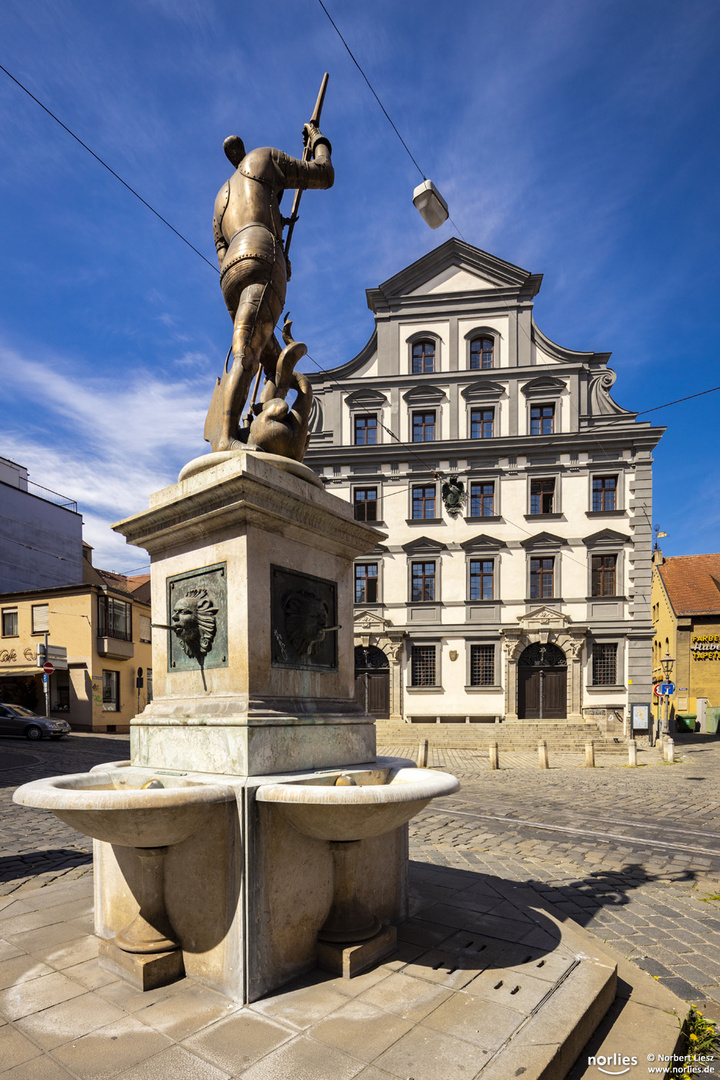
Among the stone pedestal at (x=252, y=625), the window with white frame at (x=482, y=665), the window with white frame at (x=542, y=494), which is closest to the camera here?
the stone pedestal at (x=252, y=625)

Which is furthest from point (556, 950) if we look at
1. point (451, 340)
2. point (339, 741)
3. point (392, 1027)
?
point (451, 340)

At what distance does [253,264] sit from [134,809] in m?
3.51

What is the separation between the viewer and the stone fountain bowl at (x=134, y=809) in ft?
9.43

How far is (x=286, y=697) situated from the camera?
3.84 meters

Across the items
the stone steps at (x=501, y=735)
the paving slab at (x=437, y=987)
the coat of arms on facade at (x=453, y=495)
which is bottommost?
the stone steps at (x=501, y=735)

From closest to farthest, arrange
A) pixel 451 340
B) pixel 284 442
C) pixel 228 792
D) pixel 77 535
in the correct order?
pixel 228 792 → pixel 284 442 → pixel 451 340 → pixel 77 535

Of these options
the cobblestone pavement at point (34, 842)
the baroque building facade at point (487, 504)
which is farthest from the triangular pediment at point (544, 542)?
the cobblestone pavement at point (34, 842)

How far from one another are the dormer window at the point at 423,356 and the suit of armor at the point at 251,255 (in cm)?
2495

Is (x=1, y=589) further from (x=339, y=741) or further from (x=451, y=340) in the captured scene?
(x=339, y=741)

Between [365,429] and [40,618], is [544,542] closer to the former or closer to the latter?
[365,429]

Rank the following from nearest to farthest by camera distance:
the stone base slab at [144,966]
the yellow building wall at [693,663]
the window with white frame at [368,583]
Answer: the stone base slab at [144,966] → the window with white frame at [368,583] → the yellow building wall at [693,663]

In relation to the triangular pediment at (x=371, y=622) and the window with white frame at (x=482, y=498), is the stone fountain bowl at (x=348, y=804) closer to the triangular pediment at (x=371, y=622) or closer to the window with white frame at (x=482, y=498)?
the triangular pediment at (x=371, y=622)

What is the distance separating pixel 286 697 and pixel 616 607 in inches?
994

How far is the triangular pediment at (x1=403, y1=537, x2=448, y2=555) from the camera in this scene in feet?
91.1
